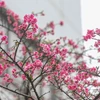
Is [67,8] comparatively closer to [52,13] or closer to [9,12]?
[52,13]

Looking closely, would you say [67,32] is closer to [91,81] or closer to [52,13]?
[52,13]

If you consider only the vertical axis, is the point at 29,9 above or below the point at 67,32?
below

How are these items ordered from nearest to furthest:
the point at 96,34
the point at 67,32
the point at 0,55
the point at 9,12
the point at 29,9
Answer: the point at 0,55 → the point at 96,34 → the point at 9,12 → the point at 29,9 → the point at 67,32

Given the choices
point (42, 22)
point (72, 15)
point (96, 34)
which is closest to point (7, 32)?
point (42, 22)

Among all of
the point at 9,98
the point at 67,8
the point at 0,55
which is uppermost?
the point at 67,8

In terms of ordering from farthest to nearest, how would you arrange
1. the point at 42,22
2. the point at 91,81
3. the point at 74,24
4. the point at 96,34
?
the point at 74,24 < the point at 42,22 < the point at 91,81 < the point at 96,34

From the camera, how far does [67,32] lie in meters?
8.62

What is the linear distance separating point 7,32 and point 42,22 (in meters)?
1.60

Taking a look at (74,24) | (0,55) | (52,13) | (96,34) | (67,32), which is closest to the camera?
(0,55)

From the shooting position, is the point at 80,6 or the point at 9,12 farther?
the point at 80,6

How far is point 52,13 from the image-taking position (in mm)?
7555

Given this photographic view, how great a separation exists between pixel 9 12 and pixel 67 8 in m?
3.93

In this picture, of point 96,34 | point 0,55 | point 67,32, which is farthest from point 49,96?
point 0,55

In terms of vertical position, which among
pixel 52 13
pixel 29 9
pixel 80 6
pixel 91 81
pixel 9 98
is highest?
pixel 80 6
